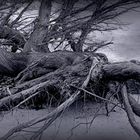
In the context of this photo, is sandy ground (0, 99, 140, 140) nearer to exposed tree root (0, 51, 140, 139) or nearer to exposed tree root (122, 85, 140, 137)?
exposed tree root (0, 51, 140, 139)

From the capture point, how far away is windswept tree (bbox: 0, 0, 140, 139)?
352 centimetres

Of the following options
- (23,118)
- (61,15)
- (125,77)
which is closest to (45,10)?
(61,15)

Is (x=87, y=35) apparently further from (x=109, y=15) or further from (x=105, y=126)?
(x=105, y=126)

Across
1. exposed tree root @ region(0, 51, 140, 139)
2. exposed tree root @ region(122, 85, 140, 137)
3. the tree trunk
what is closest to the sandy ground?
exposed tree root @ region(0, 51, 140, 139)

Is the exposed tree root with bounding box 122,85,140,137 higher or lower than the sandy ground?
higher

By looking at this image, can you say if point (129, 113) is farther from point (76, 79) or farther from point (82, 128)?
point (82, 128)

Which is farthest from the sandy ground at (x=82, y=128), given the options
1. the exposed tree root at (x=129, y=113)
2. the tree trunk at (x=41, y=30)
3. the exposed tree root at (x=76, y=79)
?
the tree trunk at (x=41, y=30)

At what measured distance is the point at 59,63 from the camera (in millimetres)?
4254

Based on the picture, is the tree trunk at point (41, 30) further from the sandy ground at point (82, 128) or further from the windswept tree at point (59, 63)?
the sandy ground at point (82, 128)

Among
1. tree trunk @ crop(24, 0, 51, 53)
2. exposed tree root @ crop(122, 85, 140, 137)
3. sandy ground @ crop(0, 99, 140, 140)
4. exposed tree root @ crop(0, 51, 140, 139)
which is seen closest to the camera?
exposed tree root @ crop(122, 85, 140, 137)

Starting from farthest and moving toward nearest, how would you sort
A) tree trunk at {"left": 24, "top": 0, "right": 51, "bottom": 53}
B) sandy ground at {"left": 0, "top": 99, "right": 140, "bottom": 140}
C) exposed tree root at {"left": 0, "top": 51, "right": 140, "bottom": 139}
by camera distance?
tree trunk at {"left": 24, "top": 0, "right": 51, "bottom": 53} < sandy ground at {"left": 0, "top": 99, "right": 140, "bottom": 140} < exposed tree root at {"left": 0, "top": 51, "right": 140, "bottom": 139}

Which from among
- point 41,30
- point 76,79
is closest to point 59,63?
point 76,79

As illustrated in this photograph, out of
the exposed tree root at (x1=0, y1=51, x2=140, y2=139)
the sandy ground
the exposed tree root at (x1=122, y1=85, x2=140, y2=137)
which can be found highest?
the exposed tree root at (x1=0, y1=51, x2=140, y2=139)

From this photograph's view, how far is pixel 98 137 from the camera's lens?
4.28 meters
